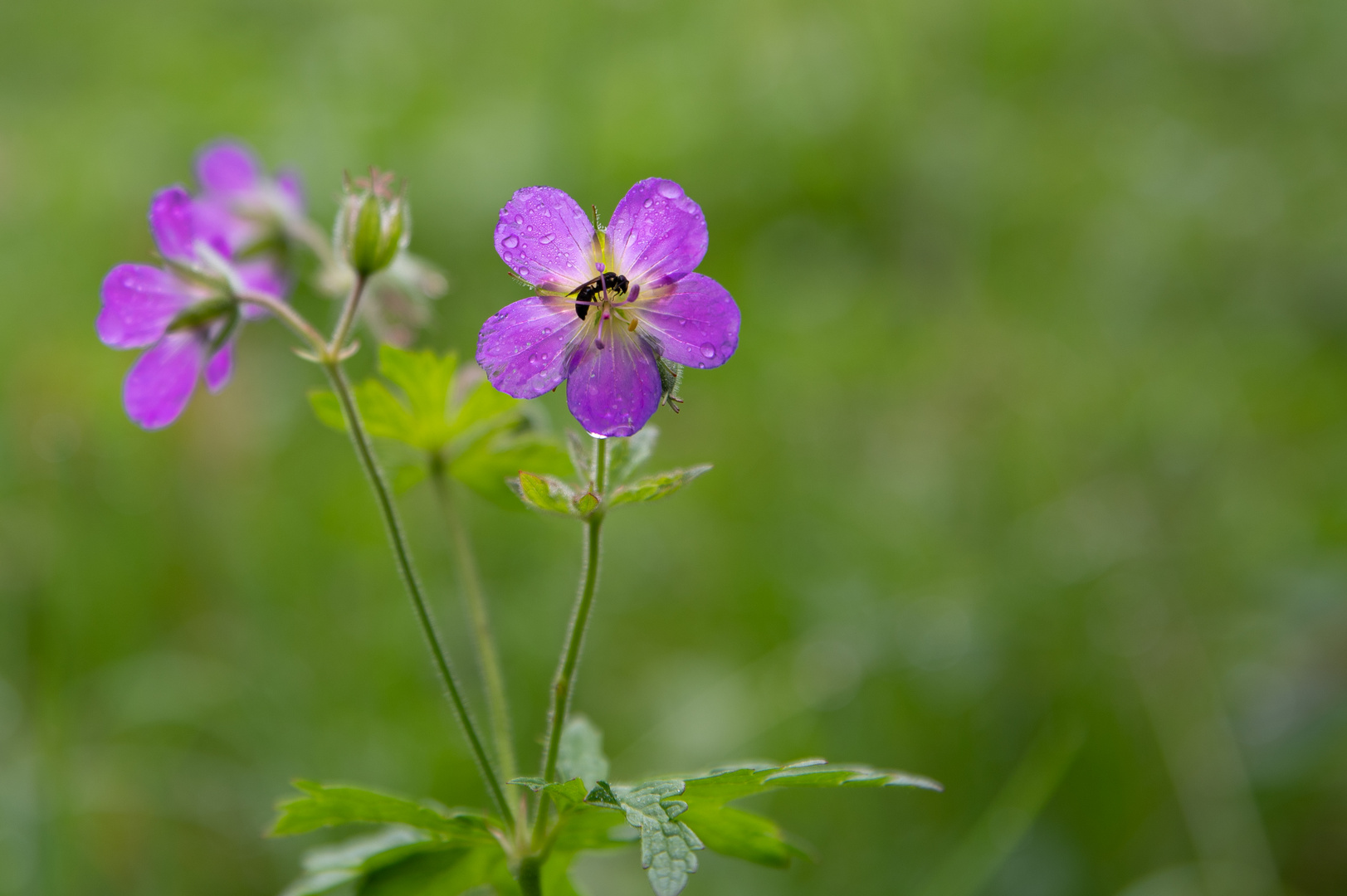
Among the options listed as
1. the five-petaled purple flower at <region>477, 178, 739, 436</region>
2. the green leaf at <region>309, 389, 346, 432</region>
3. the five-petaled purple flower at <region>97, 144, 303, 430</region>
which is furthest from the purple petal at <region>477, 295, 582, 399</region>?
the five-petaled purple flower at <region>97, 144, 303, 430</region>

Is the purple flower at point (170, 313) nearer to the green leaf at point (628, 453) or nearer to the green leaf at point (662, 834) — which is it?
the green leaf at point (628, 453)

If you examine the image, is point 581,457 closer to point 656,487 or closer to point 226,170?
point 656,487

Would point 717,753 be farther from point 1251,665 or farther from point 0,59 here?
point 0,59

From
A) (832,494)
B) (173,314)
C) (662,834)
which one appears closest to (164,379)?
(173,314)

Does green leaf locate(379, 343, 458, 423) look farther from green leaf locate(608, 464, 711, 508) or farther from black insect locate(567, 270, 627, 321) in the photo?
green leaf locate(608, 464, 711, 508)

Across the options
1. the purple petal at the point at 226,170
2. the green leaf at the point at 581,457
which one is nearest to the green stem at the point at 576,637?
the green leaf at the point at 581,457

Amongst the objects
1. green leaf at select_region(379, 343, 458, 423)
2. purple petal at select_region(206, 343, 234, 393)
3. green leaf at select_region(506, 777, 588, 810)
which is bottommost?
green leaf at select_region(506, 777, 588, 810)
